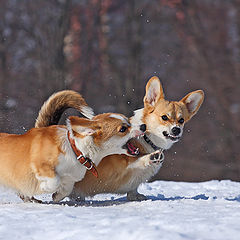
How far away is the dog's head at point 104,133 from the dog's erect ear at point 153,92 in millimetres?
437

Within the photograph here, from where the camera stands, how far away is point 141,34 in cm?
930

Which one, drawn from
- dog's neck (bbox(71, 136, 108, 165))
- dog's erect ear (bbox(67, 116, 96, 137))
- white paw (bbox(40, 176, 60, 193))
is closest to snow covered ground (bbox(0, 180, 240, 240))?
white paw (bbox(40, 176, 60, 193))

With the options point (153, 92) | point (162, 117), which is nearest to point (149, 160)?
point (162, 117)

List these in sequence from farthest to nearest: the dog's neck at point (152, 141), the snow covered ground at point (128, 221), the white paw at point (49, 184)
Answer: the dog's neck at point (152, 141)
the white paw at point (49, 184)
the snow covered ground at point (128, 221)

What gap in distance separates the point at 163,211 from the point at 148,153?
1054 mm

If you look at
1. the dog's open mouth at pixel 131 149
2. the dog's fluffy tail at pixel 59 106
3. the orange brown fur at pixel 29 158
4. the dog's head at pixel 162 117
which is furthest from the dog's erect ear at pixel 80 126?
the dog's head at pixel 162 117

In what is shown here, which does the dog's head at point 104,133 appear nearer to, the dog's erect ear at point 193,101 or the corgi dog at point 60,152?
the corgi dog at point 60,152

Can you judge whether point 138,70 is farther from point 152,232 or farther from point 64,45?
point 152,232

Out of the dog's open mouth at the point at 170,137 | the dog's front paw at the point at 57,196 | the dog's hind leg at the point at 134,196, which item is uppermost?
the dog's open mouth at the point at 170,137

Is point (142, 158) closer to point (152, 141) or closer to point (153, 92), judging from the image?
point (152, 141)

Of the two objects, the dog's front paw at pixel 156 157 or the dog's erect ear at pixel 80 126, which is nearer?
the dog's erect ear at pixel 80 126

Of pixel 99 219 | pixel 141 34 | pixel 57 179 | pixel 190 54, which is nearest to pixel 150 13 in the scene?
pixel 141 34

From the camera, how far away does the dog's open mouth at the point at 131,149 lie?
154 inches

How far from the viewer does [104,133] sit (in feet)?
12.2
